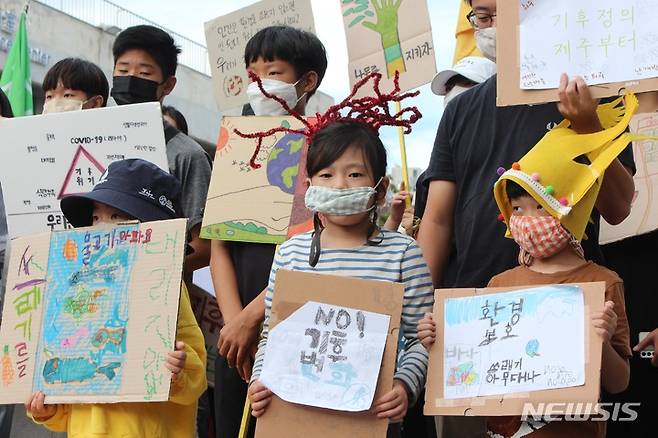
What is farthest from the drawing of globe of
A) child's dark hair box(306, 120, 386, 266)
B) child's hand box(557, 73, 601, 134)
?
child's hand box(557, 73, 601, 134)

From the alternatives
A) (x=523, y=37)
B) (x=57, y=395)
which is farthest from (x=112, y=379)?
(x=523, y=37)

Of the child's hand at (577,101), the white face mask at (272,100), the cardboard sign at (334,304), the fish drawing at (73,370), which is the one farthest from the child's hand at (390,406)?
the white face mask at (272,100)

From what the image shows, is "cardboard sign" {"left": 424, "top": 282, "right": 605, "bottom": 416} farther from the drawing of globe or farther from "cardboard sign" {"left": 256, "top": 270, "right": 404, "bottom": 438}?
the drawing of globe

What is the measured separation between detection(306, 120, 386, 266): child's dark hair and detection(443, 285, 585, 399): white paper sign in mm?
485

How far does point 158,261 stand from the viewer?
3480 mm

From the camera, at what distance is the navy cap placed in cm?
370

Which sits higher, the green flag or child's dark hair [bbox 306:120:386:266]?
the green flag

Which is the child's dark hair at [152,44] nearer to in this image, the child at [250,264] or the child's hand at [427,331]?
the child at [250,264]

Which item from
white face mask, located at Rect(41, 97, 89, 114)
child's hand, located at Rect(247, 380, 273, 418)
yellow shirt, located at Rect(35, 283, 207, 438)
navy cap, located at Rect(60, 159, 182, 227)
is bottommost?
yellow shirt, located at Rect(35, 283, 207, 438)

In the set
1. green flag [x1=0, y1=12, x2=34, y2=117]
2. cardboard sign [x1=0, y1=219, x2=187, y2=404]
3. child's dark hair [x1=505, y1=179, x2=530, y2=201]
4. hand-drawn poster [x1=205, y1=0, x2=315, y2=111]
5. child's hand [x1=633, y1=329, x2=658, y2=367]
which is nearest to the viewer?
child's dark hair [x1=505, y1=179, x2=530, y2=201]

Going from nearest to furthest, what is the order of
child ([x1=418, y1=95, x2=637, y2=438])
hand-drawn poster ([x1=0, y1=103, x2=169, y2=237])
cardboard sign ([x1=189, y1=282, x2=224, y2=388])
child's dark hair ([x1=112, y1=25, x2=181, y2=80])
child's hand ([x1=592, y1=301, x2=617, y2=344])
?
child's hand ([x1=592, y1=301, x2=617, y2=344]) < child ([x1=418, y1=95, x2=637, y2=438]) < hand-drawn poster ([x1=0, y1=103, x2=169, y2=237]) < cardboard sign ([x1=189, y1=282, x2=224, y2=388]) < child's dark hair ([x1=112, y1=25, x2=181, y2=80])

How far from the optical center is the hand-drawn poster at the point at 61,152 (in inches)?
168

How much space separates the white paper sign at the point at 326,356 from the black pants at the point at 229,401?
933 millimetres

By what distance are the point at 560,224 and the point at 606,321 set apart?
0.45m
